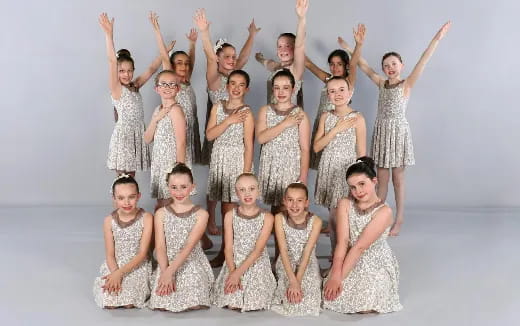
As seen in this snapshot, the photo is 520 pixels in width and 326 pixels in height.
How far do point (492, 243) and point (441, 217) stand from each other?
0.69 meters

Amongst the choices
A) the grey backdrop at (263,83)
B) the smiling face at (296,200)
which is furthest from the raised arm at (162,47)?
the smiling face at (296,200)

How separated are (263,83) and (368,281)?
236 centimetres

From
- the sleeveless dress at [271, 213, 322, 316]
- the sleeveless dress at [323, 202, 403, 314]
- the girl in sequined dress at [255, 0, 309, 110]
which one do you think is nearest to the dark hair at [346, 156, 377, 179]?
the sleeveless dress at [323, 202, 403, 314]

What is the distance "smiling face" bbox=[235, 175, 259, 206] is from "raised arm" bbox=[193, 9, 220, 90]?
1.11 meters

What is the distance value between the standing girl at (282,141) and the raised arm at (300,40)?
0.36 m

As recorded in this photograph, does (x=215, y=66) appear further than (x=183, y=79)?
No

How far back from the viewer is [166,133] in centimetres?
412

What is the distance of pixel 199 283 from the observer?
365 centimetres

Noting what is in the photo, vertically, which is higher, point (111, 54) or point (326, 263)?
point (111, 54)

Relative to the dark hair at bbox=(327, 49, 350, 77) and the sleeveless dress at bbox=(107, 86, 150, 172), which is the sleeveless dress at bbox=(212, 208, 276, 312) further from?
the dark hair at bbox=(327, 49, 350, 77)

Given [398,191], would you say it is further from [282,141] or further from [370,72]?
[282,141]

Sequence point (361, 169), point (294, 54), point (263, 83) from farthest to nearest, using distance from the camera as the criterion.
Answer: point (263, 83), point (294, 54), point (361, 169)

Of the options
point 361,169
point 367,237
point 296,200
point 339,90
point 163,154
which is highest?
point 339,90

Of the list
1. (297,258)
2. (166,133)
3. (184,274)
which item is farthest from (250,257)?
(166,133)
